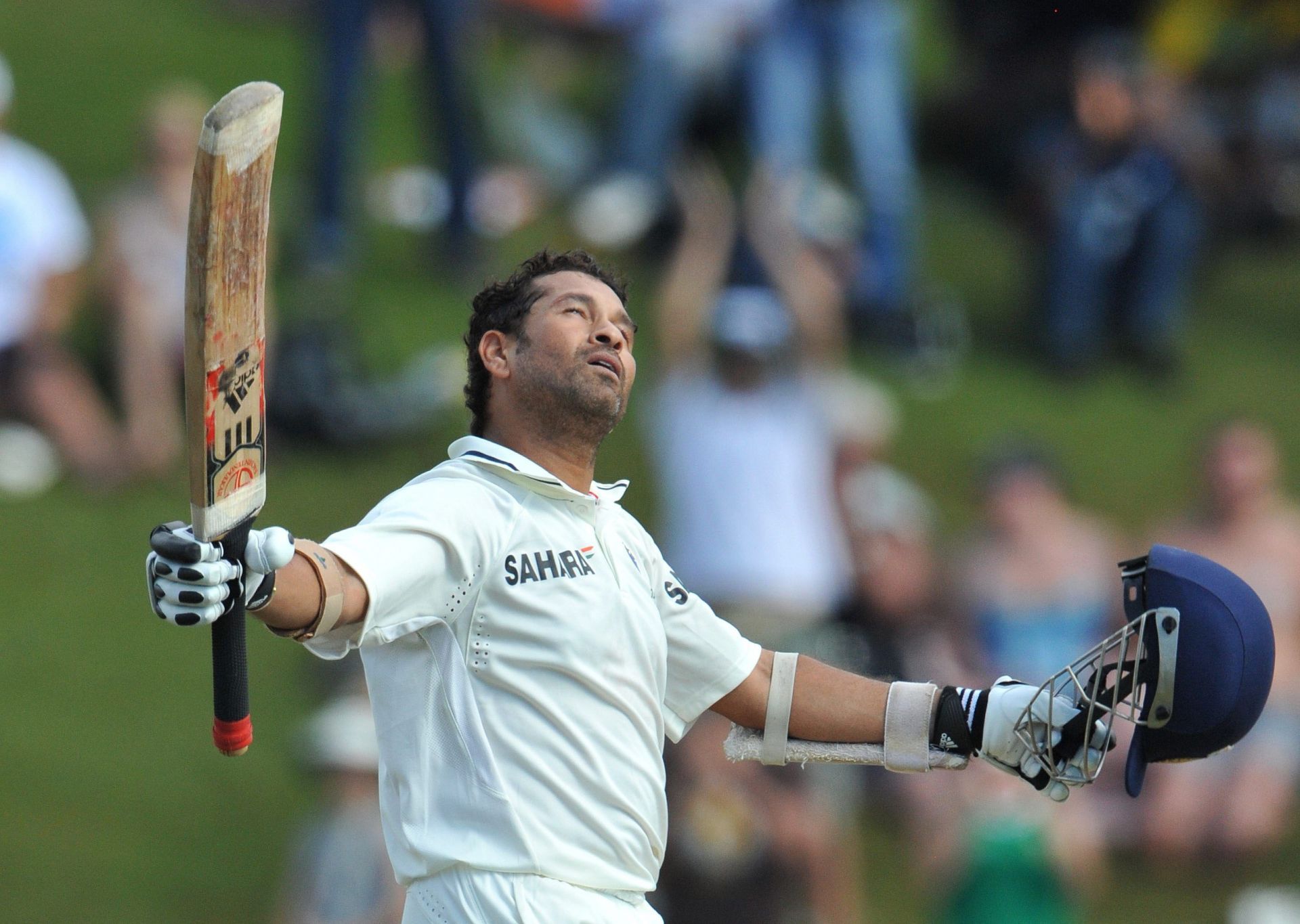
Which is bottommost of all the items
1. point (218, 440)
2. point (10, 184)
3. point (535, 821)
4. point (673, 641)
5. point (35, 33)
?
point (535, 821)

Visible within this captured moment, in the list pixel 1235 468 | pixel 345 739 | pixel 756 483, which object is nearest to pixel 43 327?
pixel 345 739

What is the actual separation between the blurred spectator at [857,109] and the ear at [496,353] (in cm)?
610

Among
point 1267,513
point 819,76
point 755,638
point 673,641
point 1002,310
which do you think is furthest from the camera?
point 1002,310

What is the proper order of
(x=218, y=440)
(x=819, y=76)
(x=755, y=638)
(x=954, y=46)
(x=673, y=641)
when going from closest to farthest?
(x=218, y=440) → (x=673, y=641) → (x=755, y=638) → (x=819, y=76) → (x=954, y=46)

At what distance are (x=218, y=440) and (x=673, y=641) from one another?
0.99 metres

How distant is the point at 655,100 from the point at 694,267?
66.5 inches

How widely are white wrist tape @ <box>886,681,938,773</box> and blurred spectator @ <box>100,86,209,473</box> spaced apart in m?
5.12

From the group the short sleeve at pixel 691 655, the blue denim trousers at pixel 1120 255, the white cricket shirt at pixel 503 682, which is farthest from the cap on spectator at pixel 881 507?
the white cricket shirt at pixel 503 682

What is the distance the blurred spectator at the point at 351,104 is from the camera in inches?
350

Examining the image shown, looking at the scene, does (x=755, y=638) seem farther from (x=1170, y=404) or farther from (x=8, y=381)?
(x=1170, y=404)

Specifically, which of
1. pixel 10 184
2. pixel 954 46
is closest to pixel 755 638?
pixel 10 184

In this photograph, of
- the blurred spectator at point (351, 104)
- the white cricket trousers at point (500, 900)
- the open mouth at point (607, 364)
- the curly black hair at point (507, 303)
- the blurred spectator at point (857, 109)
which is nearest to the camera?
the white cricket trousers at point (500, 900)

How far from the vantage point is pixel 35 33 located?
1123 cm

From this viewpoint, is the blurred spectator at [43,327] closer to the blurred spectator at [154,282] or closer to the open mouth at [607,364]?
the blurred spectator at [154,282]
